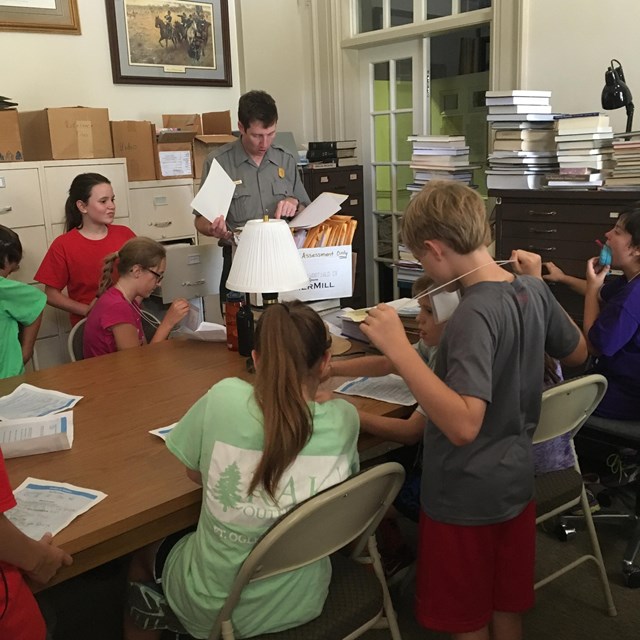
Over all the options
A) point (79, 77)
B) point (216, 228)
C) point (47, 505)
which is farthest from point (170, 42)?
point (47, 505)

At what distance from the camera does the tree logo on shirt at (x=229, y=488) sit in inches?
49.8

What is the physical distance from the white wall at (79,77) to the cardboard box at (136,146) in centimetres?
40

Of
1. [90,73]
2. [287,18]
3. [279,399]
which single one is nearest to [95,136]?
[90,73]

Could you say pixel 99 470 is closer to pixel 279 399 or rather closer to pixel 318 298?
pixel 279 399

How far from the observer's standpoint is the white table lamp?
202cm

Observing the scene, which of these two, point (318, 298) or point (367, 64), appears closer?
point (318, 298)

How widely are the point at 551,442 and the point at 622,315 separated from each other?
552 mm

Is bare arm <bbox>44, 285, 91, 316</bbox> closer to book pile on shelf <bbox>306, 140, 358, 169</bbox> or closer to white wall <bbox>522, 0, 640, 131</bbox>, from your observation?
book pile on shelf <bbox>306, 140, 358, 169</bbox>

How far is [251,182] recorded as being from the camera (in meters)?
3.28

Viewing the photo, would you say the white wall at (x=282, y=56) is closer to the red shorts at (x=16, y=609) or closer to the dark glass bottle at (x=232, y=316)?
the dark glass bottle at (x=232, y=316)

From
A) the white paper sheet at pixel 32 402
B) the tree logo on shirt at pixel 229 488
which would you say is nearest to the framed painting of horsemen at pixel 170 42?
the white paper sheet at pixel 32 402

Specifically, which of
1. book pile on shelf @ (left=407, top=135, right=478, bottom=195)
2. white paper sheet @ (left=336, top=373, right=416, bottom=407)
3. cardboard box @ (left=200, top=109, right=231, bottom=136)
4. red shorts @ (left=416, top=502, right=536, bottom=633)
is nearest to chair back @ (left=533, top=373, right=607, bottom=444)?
red shorts @ (left=416, top=502, right=536, bottom=633)

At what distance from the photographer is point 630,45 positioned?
3330mm

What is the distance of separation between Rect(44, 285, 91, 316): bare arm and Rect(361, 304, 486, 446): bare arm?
226cm
